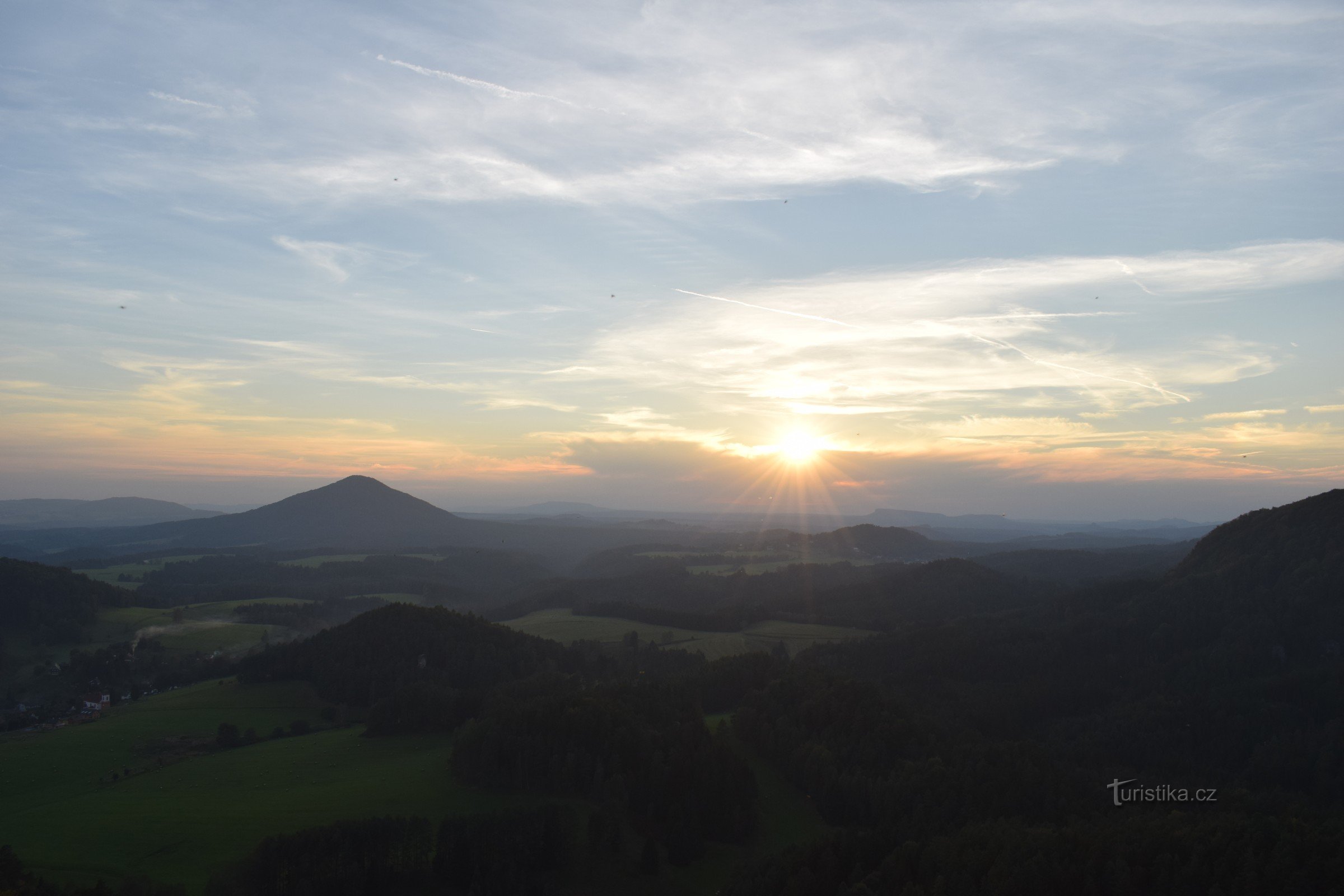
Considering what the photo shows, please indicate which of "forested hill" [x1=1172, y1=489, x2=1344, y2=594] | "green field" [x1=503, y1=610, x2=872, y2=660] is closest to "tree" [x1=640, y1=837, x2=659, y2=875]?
"green field" [x1=503, y1=610, x2=872, y2=660]

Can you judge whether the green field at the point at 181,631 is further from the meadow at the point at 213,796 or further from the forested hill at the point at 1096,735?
the forested hill at the point at 1096,735

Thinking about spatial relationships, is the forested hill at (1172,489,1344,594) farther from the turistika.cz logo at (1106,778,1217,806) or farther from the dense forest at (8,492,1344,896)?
the turistika.cz logo at (1106,778,1217,806)

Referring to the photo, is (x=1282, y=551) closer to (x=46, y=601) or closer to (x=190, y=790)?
(x=190, y=790)

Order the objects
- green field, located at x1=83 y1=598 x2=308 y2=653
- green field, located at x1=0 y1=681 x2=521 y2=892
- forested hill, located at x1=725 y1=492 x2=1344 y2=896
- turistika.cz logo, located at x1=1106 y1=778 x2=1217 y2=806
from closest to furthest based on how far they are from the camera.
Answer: forested hill, located at x1=725 y1=492 x2=1344 y2=896 → green field, located at x1=0 y1=681 x2=521 y2=892 → turistika.cz logo, located at x1=1106 y1=778 x2=1217 y2=806 → green field, located at x1=83 y1=598 x2=308 y2=653

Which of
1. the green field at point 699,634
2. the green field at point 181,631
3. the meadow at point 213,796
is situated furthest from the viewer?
the green field at point 699,634

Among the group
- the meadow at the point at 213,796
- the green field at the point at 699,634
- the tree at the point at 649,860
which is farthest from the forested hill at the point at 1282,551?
the tree at the point at 649,860

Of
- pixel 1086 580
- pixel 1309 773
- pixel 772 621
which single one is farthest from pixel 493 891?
pixel 1086 580

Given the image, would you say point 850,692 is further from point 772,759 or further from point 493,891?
point 493,891
